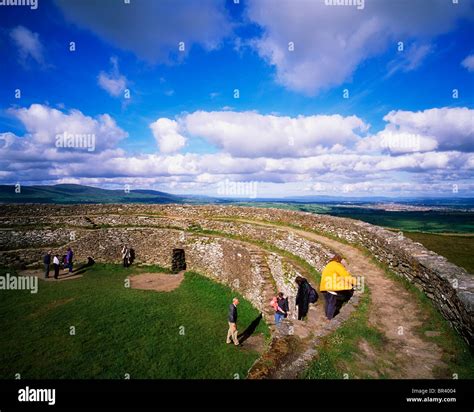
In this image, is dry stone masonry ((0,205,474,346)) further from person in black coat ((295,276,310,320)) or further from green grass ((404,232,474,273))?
green grass ((404,232,474,273))

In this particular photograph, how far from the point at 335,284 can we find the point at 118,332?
10.1 meters

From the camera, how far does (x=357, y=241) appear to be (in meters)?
15.4

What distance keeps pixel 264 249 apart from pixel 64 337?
12.2m

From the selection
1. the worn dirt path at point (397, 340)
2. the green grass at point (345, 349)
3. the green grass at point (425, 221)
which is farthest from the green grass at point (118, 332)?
the green grass at point (425, 221)

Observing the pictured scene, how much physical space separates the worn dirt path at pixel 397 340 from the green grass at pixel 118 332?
5.33 m

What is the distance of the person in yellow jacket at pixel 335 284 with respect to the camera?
361 inches

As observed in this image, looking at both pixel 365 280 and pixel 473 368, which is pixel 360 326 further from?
pixel 365 280

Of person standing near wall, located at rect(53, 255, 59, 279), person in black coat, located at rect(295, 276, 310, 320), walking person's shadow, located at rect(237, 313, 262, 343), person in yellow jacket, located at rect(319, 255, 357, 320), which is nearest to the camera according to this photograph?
person in yellow jacket, located at rect(319, 255, 357, 320)

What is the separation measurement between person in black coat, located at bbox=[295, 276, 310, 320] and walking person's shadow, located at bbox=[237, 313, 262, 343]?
131 inches

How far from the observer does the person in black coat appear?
410 inches

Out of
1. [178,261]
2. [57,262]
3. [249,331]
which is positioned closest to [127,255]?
[178,261]

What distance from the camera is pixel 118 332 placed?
12.3 m

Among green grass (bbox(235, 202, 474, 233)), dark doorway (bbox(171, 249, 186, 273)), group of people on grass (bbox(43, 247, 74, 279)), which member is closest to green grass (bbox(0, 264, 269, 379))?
group of people on grass (bbox(43, 247, 74, 279))

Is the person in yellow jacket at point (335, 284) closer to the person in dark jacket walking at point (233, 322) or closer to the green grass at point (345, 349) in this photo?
the green grass at point (345, 349)
